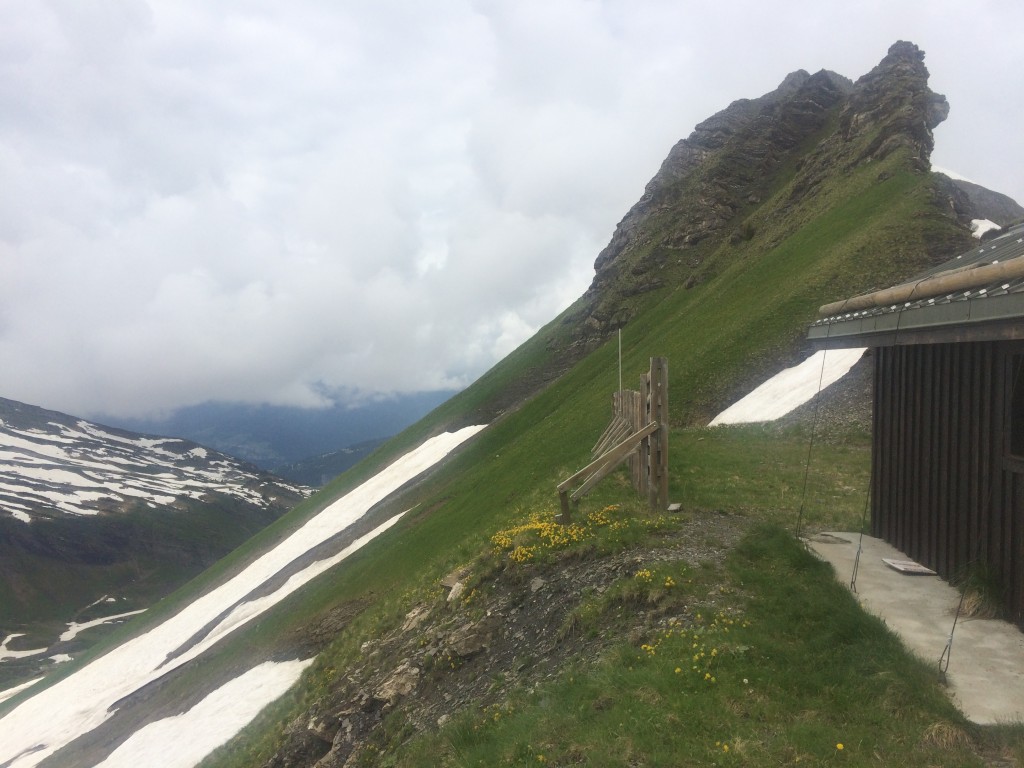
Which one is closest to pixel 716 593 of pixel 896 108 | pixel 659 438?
pixel 659 438

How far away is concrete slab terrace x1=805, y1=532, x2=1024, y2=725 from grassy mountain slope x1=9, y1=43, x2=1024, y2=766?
488 millimetres

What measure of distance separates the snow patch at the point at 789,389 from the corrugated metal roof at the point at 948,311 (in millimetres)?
15071

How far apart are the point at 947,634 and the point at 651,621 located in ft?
13.1

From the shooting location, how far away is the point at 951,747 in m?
6.36

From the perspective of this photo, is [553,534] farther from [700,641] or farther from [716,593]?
[700,641]

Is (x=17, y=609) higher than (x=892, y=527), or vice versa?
(x=892, y=527)

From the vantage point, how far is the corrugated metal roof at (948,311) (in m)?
7.09

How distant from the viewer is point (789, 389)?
95.9 feet

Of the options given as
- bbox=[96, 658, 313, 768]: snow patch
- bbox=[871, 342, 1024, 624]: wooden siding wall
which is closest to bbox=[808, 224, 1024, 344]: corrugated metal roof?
bbox=[871, 342, 1024, 624]: wooden siding wall

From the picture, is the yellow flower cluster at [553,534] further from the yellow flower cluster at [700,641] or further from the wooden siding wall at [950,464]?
the wooden siding wall at [950,464]

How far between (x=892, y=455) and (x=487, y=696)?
9.62 metres

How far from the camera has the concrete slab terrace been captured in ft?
23.6

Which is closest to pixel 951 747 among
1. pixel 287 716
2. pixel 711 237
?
pixel 287 716

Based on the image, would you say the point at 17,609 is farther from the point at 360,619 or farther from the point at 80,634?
the point at 360,619
